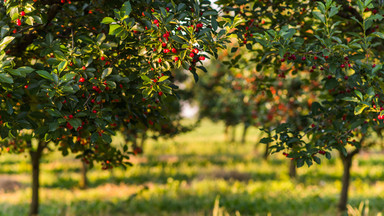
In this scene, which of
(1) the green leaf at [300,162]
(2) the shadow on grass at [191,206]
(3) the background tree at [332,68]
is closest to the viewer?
(3) the background tree at [332,68]

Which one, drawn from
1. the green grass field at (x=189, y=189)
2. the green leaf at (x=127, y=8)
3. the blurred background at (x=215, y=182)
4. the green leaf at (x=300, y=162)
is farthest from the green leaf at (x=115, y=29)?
the green grass field at (x=189, y=189)

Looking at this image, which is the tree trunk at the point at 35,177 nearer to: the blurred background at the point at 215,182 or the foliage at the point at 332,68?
the blurred background at the point at 215,182

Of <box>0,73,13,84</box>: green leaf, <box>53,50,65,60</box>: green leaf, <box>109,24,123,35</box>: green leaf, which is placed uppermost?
<box>109,24,123,35</box>: green leaf

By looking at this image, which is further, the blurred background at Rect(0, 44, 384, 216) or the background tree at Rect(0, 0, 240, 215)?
the blurred background at Rect(0, 44, 384, 216)

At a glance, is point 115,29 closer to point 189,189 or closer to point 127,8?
point 127,8

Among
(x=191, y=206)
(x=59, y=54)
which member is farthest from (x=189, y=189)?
(x=59, y=54)

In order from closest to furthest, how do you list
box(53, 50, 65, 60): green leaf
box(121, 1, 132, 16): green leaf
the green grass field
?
1. box(121, 1, 132, 16): green leaf
2. box(53, 50, 65, 60): green leaf
3. the green grass field

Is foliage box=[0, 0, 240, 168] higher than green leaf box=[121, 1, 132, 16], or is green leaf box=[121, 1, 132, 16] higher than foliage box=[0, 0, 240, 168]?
green leaf box=[121, 1, 132, 16]

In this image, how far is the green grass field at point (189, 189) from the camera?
27.9 ft

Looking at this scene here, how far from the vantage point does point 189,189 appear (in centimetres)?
1038

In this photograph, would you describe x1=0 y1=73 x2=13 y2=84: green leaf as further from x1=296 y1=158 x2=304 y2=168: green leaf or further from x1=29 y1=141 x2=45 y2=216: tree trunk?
x1=29 y1=141 x2=45 y2=216: tree trunk

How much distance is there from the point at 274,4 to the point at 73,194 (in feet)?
28.9

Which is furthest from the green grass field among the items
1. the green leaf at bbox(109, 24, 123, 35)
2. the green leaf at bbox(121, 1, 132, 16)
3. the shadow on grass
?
the green leaf at bbox(121, 1, 132, 16)

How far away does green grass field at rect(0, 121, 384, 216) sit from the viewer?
27.9 feet
